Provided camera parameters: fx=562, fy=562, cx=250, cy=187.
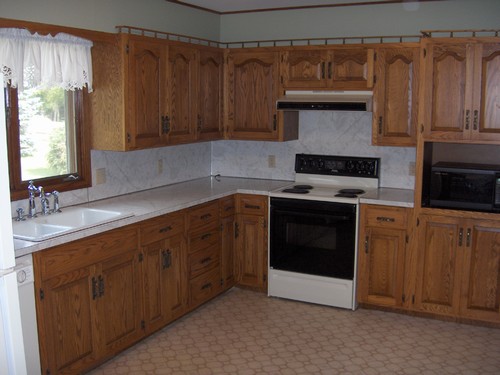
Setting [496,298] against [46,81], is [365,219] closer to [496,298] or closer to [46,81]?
[496,298]

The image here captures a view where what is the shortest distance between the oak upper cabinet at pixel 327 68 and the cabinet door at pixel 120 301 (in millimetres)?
1990

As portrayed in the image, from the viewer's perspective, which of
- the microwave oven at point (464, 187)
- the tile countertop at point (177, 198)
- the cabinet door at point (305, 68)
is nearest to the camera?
the tile countertop at point (177, 198)

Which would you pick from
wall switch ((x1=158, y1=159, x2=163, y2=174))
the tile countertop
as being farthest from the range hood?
wall switch ((x1=158, y1=159, x2=163, y2=174))

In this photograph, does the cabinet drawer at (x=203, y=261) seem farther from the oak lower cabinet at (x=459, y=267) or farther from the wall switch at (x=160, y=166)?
the oak lower cabinet at (x=459, y=267)

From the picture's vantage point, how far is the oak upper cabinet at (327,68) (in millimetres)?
4363

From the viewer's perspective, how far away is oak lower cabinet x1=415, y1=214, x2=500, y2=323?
4.02 m

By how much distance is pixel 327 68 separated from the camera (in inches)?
176

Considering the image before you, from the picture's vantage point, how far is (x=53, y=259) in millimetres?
2986

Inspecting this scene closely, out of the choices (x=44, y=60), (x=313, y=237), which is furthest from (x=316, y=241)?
(x=44, y=60)

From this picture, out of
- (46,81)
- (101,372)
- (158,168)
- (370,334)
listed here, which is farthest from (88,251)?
(370,334)

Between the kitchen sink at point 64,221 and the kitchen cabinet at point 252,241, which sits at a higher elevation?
the kitchen sink at point 64,221

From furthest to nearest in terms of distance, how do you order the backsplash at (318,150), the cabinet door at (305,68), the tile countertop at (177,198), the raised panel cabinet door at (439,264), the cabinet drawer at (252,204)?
the backsplash at (318,150) → the cabinet drawer at (252,204) → the cabinet door at (305,68) → the raised panel cabinet door at (439,264) → the tile countertop at (177,198)

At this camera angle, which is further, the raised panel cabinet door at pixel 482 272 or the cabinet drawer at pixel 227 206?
the cabinet drawer at pixel 227 206

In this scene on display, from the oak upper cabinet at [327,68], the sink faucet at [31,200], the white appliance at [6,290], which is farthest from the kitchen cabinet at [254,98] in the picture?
the white appliance at [6,290]
